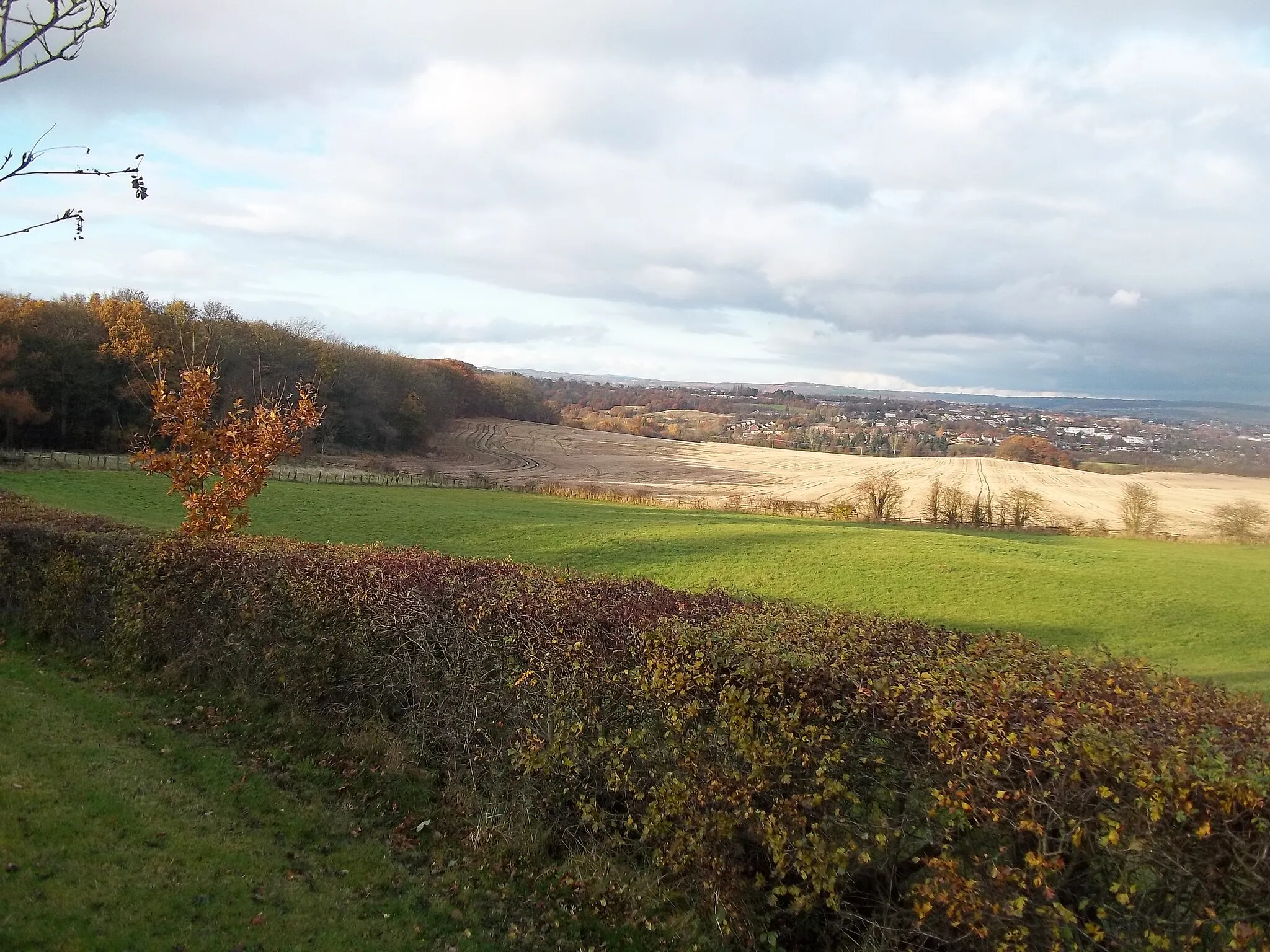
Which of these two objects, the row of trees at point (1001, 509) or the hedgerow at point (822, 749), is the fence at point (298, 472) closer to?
the row of trees at point (1001, 509)

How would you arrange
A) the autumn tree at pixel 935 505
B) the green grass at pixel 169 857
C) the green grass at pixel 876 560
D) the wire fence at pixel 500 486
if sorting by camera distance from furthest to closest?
the autumn tree at pixel 935 505, the wire fence at pixel 500 486, the green grass at pixel 876 560, the green grass at pixel 169 857

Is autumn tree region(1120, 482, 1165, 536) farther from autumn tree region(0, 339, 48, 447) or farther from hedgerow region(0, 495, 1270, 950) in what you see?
autumn tree region(0, 339, 48, 447)

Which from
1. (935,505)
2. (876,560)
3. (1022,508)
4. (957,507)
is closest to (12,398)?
(876,560)

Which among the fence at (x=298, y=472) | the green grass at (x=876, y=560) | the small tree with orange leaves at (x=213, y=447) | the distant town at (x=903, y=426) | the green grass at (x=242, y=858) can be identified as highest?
the distant town at (x=903, y=426)

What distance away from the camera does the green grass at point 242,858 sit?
4.63 m

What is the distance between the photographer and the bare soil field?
1539 inches

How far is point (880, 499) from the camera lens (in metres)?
42.5

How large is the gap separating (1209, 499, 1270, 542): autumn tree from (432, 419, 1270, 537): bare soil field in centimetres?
54

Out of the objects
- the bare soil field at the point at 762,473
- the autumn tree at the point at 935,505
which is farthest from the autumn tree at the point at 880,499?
the bare soil field at the point at 762,473

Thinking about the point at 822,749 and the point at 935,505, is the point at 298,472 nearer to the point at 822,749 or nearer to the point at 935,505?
the point at 935,505

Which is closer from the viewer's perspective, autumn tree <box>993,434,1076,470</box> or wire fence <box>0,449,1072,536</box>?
wire fence <box>0,449,1072,536</box>

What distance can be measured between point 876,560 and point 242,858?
22.4 m

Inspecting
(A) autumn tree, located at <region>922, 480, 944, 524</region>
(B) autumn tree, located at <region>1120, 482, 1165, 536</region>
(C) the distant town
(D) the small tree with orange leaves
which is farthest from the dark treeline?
(B) autumn tree, located at <region>1120, 482, 1165, 536</region>

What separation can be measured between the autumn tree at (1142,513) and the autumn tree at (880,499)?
10.9 metres
